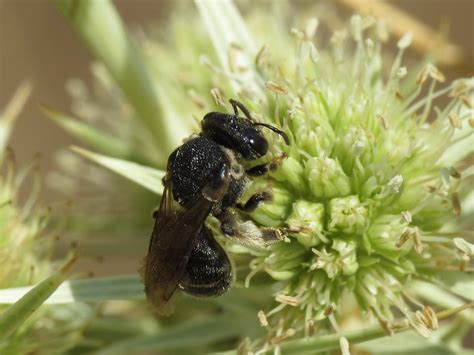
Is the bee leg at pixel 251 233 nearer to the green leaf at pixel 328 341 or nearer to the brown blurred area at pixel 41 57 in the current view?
the green leaf at pixel 328 341

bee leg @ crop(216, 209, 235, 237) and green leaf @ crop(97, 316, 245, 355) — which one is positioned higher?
bee leg @ crop(216, 209, 235, 237)

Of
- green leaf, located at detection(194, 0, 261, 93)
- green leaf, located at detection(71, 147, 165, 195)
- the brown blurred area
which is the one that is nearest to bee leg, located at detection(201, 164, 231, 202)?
green leaf, located at detection(71, 147, 165, 195)

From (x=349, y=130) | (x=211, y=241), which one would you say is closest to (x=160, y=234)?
(x=211, y=241)

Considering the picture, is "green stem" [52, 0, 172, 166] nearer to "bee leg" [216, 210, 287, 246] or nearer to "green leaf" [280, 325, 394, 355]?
"bee leg" [216, 210, 287, 246]

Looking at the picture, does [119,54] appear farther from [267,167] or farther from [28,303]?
[28,303]

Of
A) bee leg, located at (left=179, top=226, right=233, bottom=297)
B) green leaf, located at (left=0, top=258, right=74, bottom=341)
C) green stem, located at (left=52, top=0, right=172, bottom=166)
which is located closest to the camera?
green leaf, located at (left=0, top=258, right=74, bottom=341)

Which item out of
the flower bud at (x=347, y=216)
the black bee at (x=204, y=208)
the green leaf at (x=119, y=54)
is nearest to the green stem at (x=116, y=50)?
the green leaf at (x=119, y=54)

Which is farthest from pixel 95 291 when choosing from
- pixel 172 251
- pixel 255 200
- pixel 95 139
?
pixel 95 139
